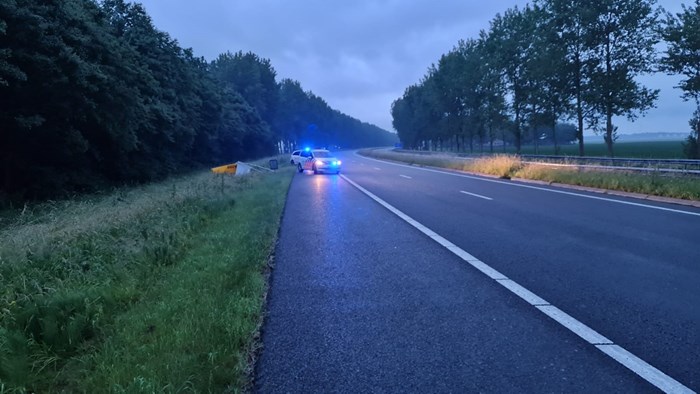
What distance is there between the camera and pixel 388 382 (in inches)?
125

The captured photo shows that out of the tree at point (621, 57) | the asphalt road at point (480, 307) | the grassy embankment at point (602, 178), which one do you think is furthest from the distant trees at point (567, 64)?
the asphalt road at point (480, 307)

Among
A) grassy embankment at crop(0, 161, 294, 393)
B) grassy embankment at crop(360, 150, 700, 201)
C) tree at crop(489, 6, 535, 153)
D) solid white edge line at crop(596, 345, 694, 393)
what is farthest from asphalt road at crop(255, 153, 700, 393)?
tree at crop(489, 6, 535, 153)

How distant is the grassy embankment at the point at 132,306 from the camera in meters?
3.41

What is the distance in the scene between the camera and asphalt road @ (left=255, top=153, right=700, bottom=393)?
3256 mm

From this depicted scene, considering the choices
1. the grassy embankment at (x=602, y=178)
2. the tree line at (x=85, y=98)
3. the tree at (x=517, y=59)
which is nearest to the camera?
the grassy embankment at (x=602, y=178)

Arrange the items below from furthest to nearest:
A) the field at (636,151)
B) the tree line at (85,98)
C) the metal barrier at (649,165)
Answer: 1. the field at (636,151)
2. the tree line at (85,98)
3. the metal barrier at (649,165)

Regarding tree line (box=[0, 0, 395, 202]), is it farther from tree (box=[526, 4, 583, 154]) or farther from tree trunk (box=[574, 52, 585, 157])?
tree trunk (box=[574, 52, 585, 157])

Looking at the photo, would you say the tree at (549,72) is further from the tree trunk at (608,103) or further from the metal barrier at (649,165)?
the metal barrier at (649,165)

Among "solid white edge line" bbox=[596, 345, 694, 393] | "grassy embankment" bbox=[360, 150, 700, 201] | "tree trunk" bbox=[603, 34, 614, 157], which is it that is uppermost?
"tree trunk" bbox=[603, 34, 614, 157]

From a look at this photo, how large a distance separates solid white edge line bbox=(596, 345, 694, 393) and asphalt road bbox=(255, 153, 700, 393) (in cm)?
6

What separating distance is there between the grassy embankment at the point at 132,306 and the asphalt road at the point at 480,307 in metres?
0.41

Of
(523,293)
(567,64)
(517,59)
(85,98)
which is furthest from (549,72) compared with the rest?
(523,293)

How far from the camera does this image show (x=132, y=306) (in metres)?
5.10

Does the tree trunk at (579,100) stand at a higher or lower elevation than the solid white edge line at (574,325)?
higher
